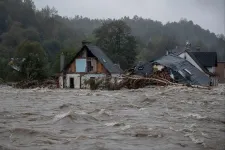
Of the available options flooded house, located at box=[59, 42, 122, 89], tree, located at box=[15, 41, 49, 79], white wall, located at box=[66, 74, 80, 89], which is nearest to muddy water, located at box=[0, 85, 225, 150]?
flooded house, located at box=[59, 42, 122, 89]

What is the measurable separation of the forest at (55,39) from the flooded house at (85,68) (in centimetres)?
507

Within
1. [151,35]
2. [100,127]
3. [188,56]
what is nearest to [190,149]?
[100,127]

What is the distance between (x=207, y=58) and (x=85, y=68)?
24702 mm

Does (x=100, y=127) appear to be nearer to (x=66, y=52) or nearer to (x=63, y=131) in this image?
(x=63, y=131)

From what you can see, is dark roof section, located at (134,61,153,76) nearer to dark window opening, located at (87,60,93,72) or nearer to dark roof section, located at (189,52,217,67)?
dark window opening, located at (87,60,93,72)

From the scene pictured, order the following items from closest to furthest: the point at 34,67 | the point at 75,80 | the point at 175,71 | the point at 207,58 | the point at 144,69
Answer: the point at 175,71
the point at 144,69
the point at 75,80
the point at 34,67
the point at 207,58

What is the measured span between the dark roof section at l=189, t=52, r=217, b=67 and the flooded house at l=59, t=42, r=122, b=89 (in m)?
21.5

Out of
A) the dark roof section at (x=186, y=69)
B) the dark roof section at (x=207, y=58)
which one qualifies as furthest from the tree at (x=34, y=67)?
the dark roof section at (x=207, y=58)

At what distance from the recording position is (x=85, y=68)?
1529 inches

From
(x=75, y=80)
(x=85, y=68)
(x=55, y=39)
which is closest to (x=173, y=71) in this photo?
(x=85, y=68)

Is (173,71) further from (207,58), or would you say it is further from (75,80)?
(207,58)

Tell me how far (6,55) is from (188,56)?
3418 cm

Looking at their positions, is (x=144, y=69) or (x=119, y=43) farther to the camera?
(x=119, y=43)

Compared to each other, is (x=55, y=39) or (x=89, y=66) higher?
(x=55, y=39)
